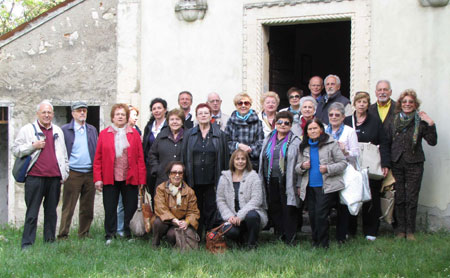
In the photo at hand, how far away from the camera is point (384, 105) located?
775 cm

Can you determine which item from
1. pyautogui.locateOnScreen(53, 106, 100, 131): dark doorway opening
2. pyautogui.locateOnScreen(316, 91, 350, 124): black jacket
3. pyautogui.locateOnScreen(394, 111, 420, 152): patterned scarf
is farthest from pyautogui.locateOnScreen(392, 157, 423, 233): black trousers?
pyautogui.locateOnScreen(53, 106, 100, 131): dark doorway opening

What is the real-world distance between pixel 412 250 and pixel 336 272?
131cm

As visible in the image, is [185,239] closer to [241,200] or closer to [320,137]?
[241,200]

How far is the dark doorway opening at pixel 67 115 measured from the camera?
11.0 m

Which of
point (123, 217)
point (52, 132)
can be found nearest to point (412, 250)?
point (123, 217)

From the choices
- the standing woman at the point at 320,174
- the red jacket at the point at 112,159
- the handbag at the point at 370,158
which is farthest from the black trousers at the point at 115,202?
the handbag at the point at 370,158

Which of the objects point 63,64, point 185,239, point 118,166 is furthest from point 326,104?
point 63,64

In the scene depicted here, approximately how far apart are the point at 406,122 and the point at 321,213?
156cm

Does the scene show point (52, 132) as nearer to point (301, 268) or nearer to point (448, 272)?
point (301, 268)

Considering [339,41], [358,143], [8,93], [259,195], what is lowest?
[259,195]

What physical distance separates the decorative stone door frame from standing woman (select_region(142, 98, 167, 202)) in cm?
188

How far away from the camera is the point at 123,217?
8406mm

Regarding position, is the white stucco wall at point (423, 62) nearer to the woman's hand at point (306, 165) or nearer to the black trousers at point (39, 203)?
the woman's hand at point (306, 165)

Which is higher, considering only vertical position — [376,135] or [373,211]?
[376,135]
